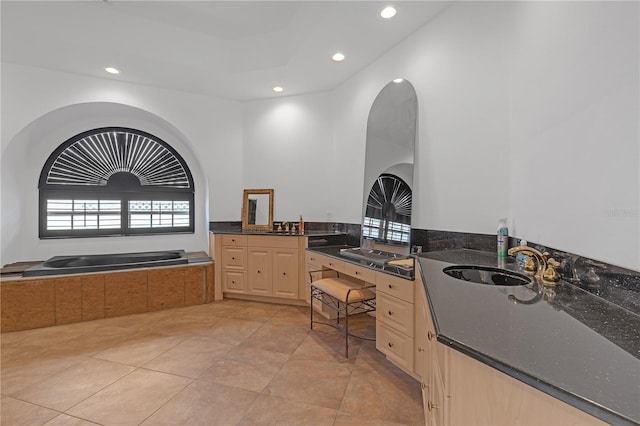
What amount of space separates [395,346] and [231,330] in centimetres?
166

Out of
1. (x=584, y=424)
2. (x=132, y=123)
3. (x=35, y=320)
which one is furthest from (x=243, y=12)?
(x=35, y=320)

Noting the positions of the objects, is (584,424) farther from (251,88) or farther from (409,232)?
(251,88)

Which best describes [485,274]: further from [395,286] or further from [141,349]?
[141,349]

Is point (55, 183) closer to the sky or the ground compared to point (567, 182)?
closer to the sky

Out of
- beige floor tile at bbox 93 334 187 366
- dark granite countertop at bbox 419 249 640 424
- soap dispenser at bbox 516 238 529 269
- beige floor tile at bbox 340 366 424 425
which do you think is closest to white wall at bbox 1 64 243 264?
beige floor tile at bbox 93 334 187 366

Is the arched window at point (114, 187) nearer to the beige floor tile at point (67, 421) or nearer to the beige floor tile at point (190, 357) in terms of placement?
the beige floor tile at point (190, 357)

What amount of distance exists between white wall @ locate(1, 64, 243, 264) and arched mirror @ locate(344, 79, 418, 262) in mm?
2152

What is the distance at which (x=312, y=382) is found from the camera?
6.39 ft

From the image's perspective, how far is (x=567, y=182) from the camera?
1.29 m

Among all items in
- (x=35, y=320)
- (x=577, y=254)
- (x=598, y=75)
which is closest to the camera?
(x=598, y=75)

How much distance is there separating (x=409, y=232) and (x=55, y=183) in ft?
14.8

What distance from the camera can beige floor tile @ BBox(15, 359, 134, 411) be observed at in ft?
5.79

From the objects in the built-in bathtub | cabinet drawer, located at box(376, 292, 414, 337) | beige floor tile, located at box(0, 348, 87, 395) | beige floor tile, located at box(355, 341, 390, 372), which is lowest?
beige floor tile, located at box(0, 348, 87, 395)

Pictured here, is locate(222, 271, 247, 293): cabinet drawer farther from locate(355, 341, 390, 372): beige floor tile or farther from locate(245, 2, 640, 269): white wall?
locate(355, 341, 390, 372): beige floor tile
